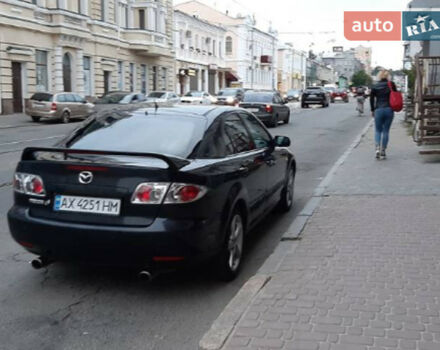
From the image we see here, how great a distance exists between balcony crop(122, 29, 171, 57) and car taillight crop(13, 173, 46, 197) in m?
38.2

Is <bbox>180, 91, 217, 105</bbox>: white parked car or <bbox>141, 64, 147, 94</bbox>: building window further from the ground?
<bbox>141, 64, 147, 94</bbox>: building window

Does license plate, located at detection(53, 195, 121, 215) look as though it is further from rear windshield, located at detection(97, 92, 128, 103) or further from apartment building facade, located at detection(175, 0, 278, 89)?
apartment building facade, located at detection(175, 0, 278, 89)

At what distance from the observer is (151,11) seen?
143ft

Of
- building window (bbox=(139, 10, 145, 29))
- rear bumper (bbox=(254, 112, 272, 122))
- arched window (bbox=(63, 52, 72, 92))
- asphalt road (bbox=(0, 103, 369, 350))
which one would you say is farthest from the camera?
building window (bbox=(139, 10, 145, 29))

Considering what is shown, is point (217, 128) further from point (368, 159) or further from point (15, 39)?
point (15, 39)

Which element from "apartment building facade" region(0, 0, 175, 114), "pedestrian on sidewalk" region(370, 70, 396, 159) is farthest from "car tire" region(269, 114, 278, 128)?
"apartment building facade" region(0, 0, 175, 114)

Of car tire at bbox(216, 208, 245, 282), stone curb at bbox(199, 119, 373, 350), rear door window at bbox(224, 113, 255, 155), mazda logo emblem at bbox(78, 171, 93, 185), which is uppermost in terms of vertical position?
rear door window at bbox(224, 113, 255, 155)

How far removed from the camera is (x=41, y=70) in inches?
1270

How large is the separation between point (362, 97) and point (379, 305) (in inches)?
1189

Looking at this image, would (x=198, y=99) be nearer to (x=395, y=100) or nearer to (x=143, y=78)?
(x=143, y=78)

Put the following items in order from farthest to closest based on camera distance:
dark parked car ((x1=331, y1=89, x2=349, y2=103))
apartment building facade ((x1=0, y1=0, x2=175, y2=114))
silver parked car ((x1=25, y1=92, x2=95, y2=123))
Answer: dark parked car ((x1=331, y1=89, x2=349, y2=103))
apartment building facade ((x1=0, y1=0, x2=175, y2=114))
silver parked car ((x1=25, y1=92, x2=95, y2=123))

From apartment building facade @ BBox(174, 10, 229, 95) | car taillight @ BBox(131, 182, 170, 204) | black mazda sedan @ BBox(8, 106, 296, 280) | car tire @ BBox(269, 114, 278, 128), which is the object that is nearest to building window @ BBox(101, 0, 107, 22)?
apartment building facade @ BBox(174, 10, 229, 95)

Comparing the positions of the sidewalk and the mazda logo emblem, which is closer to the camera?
the sidewalk

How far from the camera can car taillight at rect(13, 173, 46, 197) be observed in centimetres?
464
